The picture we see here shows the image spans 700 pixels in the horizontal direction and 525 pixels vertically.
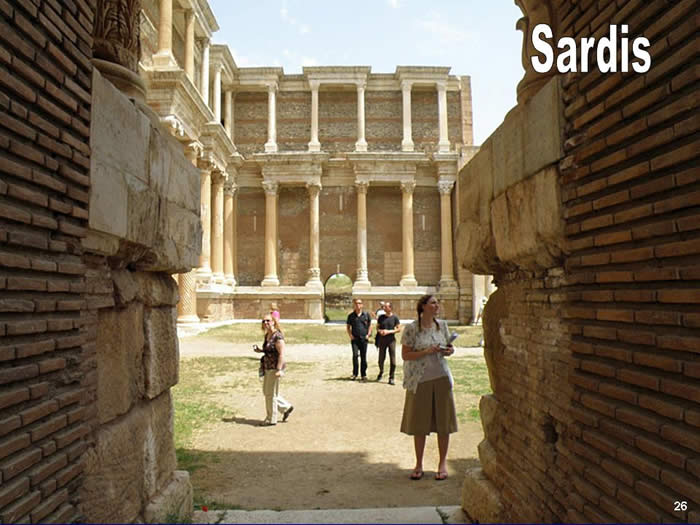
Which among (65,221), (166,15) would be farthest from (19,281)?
(166,15)

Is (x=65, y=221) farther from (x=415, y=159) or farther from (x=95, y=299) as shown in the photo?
(x=415, y=159)

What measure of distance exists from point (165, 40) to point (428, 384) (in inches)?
666

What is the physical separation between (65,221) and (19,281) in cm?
45

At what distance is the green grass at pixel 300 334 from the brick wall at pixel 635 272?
14.6 m

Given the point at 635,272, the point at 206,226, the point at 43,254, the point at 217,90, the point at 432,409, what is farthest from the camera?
the point at 217,90

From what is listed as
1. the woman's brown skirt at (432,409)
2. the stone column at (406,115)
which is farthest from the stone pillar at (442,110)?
the woman's brown skirt at (432,409)

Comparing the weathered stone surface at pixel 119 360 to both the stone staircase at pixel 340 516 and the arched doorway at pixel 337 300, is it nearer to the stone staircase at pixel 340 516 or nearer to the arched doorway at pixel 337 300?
the stone staircase at pixel 340 516

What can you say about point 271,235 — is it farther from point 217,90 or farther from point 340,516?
point 340,516

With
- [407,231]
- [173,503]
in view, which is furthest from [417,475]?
[407,231]

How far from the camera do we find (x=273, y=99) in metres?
28.7

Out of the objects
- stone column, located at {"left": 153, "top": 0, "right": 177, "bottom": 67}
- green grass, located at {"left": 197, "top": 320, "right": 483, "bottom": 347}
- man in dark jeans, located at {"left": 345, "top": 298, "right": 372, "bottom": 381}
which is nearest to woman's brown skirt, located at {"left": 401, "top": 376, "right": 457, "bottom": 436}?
man in dark jeans, located at {"left": 345, "top": 298, "right": 372, "bottom": 381}

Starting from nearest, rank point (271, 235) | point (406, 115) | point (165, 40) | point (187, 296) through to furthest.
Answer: point (165, 40) → point (187, 296) → point (271, 235) → point (406, 115)

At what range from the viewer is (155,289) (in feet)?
12.2

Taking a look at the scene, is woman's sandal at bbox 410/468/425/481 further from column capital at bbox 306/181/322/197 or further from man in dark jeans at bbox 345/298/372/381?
column capital at bbox 306/181/322/197
